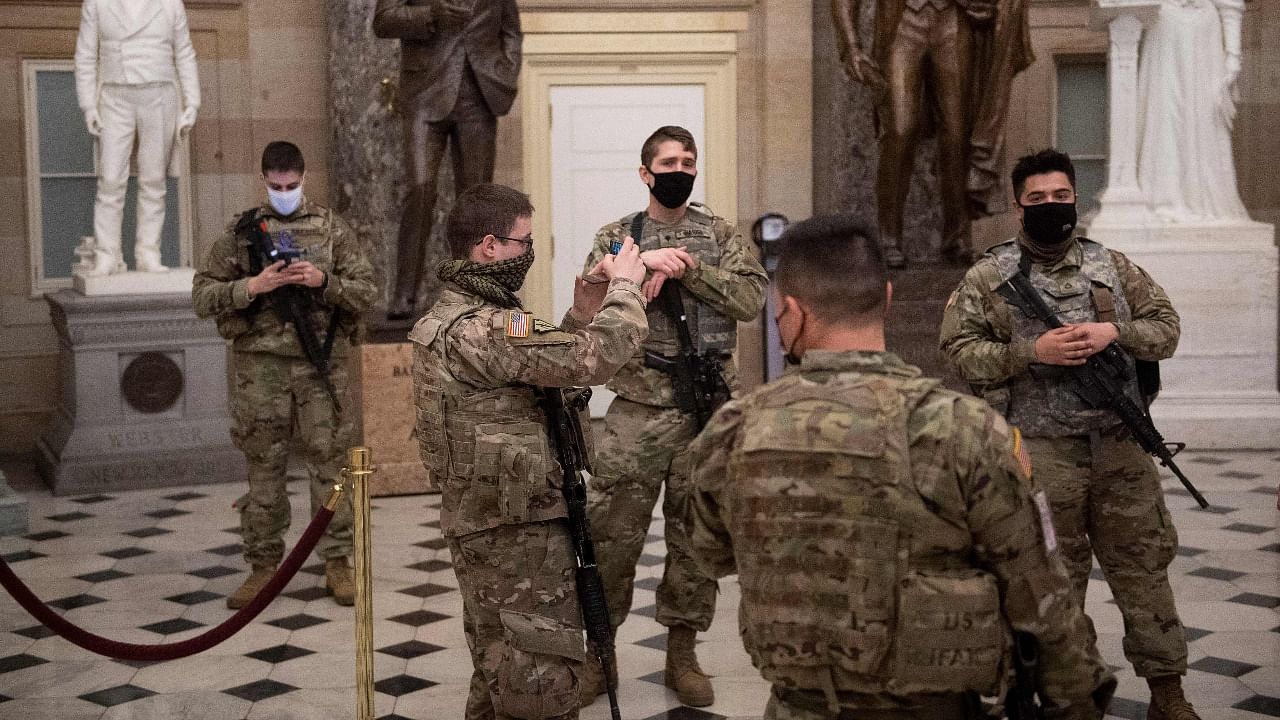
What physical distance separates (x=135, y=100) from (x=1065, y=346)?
5866mm

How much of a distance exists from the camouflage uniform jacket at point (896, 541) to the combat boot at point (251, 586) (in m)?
3.96

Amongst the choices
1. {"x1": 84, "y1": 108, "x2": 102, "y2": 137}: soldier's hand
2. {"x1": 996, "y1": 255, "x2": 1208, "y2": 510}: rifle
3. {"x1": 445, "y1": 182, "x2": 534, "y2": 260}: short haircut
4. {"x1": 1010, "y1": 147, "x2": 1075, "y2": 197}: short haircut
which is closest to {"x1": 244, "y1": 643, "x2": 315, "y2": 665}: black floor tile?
{"x1": 445, "y1": 182, "x2": 534, "y2": 260}: short haircut

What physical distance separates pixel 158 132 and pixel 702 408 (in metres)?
4.81

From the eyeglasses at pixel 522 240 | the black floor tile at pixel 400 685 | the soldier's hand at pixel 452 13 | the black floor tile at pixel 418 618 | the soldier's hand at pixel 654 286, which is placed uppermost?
the soldier's hand at pixel 452 13

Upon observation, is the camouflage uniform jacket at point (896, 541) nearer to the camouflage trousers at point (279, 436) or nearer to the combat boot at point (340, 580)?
the camouflage trousers at point (279, 436)

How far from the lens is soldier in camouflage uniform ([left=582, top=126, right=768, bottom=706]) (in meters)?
4.92

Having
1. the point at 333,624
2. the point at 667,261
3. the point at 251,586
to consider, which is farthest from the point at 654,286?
the point at 251,586

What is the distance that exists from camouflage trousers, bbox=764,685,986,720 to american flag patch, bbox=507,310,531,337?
1232mm

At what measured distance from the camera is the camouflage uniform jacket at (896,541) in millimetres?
2605

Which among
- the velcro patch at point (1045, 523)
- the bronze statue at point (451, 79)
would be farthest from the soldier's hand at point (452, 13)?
the velcro patch at point (1045, 523)

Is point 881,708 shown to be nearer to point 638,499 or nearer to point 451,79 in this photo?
point 638,499

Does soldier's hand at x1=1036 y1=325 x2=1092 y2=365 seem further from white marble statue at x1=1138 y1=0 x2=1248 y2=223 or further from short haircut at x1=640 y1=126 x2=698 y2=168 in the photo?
white marble statue at x1=1138 y1=0 x2=1248 y2=223

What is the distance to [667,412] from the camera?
16.2 ft

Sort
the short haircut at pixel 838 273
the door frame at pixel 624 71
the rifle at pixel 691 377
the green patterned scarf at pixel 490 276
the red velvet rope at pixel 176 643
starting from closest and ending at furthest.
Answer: the short haircut at pixel 838 273, the green patterned scarf at pixel 490 276, the red velvet rope at pixel 176 643, the rifle at pixel 691 377, the door frame at pixel 624 71
